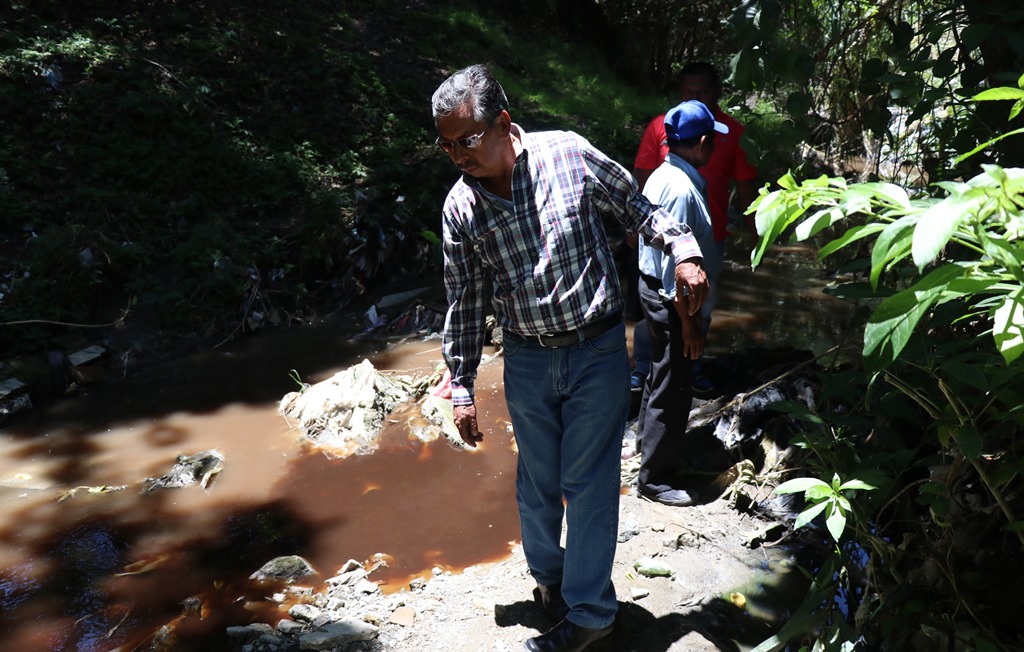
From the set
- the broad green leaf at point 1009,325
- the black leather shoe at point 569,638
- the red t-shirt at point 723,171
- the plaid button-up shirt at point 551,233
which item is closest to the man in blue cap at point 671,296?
the red t-shirt at point 723,171

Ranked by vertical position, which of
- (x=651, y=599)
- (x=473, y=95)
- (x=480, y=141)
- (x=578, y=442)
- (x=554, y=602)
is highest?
(x=473, y=95)

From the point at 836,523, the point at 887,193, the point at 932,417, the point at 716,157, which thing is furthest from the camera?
the point at 716,157

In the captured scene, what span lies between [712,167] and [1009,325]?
3261 mm

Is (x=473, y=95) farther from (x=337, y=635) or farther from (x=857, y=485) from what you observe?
(x=337, y=635)

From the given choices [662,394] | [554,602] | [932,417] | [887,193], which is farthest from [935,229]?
[662,394]

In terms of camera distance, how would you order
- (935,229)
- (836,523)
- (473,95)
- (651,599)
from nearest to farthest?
(935,229)
(836,523)
(473,95)
(651,599)

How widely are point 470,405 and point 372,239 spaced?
15.9 ft

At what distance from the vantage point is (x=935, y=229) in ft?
3.76

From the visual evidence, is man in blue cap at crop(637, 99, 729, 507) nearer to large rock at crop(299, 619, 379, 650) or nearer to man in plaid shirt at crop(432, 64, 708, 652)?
man in plaid shirt at crop(432, 64, 708, 652)

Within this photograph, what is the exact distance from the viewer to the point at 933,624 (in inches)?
86.7

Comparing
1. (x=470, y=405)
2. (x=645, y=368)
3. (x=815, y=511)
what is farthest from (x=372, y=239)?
(x=815, y=511)

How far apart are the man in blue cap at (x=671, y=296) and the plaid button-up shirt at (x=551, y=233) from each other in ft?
3.15

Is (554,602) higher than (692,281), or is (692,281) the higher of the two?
(692,281)

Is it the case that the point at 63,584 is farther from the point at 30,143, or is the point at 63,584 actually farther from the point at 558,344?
the point at 30,143
